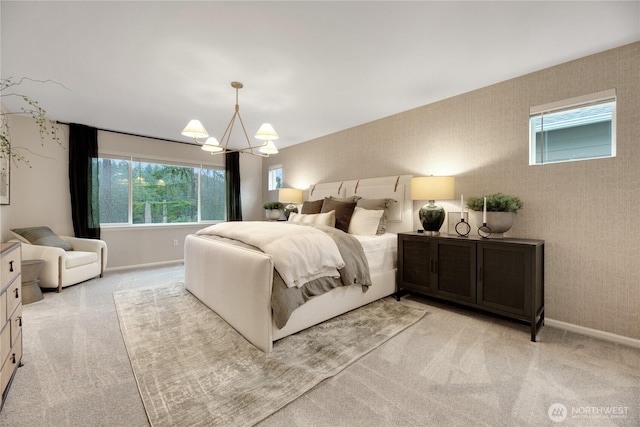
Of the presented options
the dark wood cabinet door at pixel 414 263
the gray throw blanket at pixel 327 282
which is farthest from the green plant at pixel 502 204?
the gray throw blanket at pixel 327 282

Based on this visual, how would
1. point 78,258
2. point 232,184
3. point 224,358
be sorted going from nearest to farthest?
point 224,358
point 78,258
point 232,184

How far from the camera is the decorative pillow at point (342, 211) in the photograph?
3.44m

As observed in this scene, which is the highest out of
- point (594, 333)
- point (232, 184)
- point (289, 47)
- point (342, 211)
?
point (289, 47)

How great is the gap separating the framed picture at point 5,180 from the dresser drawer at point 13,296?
2.47 meters

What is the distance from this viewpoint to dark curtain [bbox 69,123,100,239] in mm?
4141

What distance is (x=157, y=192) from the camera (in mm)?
5043

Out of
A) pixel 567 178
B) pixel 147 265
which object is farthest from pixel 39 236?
pixel 567 178

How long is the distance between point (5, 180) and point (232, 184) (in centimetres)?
319

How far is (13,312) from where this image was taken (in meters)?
1.65

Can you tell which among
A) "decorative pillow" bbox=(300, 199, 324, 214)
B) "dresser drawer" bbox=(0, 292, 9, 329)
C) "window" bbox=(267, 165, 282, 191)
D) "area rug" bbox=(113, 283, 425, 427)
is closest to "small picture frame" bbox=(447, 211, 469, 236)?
"area rug" bbox=(113, 283, 425, 427)

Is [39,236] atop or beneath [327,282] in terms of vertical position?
atop

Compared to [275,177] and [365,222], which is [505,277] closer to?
[365,222]

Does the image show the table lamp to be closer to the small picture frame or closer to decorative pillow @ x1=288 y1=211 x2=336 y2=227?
the small picture frame

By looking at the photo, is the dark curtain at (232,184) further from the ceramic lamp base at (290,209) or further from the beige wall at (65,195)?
the ceramic lamp base at (290,209)
